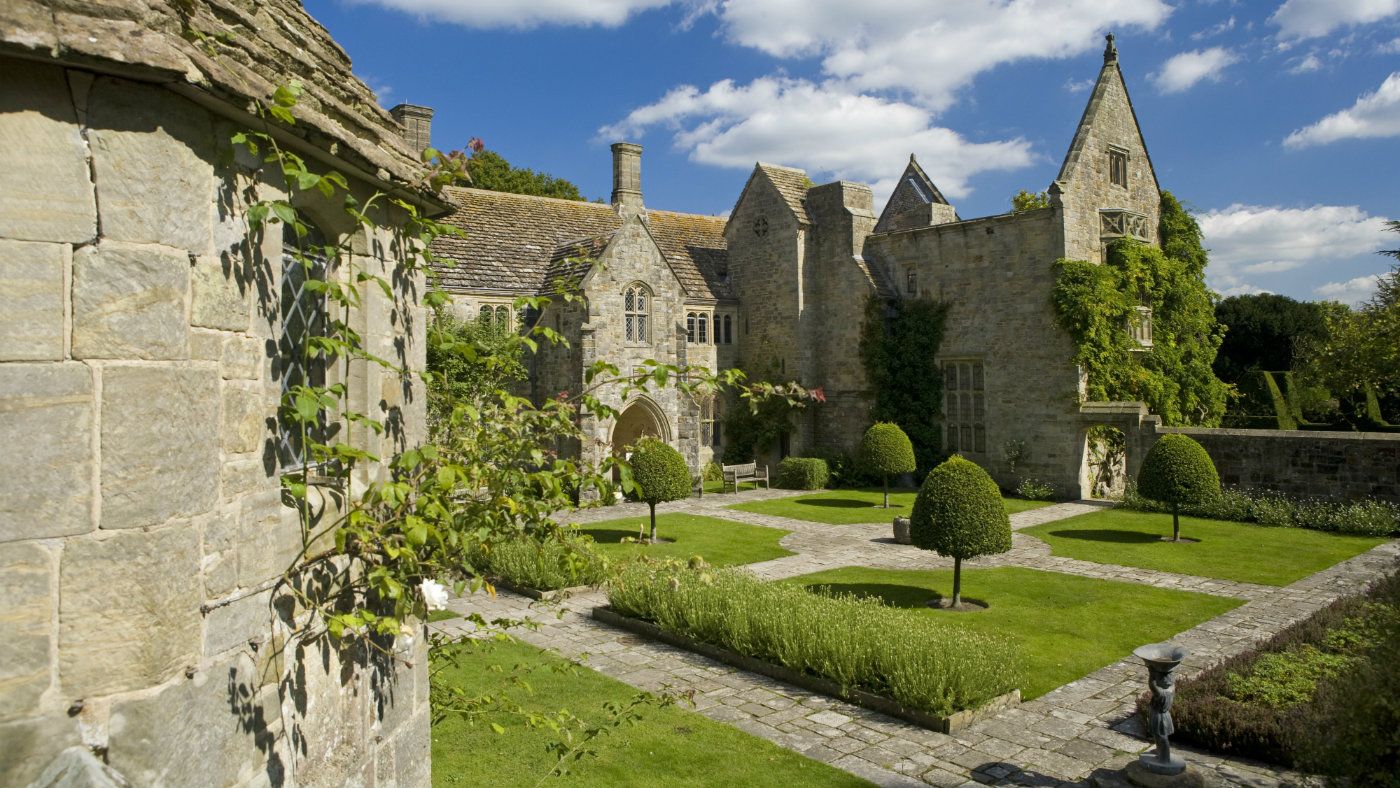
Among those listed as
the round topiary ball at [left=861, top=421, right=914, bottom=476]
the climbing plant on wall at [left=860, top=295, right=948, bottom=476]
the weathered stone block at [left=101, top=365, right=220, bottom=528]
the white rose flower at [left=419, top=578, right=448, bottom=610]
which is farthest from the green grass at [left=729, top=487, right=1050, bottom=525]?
the weathered stone block at [left=101, top=365, right=220, bottom=528]

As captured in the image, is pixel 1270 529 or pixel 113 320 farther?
pixel 1270 529

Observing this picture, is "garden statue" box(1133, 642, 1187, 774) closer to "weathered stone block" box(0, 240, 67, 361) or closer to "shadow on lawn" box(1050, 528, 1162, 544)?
"weathered stone block" box(0, 240, 67, 361)

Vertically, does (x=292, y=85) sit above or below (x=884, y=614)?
above

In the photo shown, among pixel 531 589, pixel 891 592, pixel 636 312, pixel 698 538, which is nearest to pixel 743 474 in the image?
pixel 636 312

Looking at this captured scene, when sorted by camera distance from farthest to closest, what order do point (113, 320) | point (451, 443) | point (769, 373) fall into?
point (769, 373), point (451, 443), point (113, 320)

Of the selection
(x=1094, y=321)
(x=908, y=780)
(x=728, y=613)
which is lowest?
(x=908, y=780)

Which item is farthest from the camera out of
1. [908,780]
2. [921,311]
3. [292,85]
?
[921,311]

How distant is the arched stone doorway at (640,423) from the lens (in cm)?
2538

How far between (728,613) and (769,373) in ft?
62.1

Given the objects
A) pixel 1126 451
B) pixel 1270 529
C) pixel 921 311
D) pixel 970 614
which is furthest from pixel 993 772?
pixel 921 311

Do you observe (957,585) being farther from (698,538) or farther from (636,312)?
(636,312)

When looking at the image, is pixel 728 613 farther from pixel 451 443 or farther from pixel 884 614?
pixel 451 443

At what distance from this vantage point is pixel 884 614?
35.9ft

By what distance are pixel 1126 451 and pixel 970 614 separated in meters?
13.1
